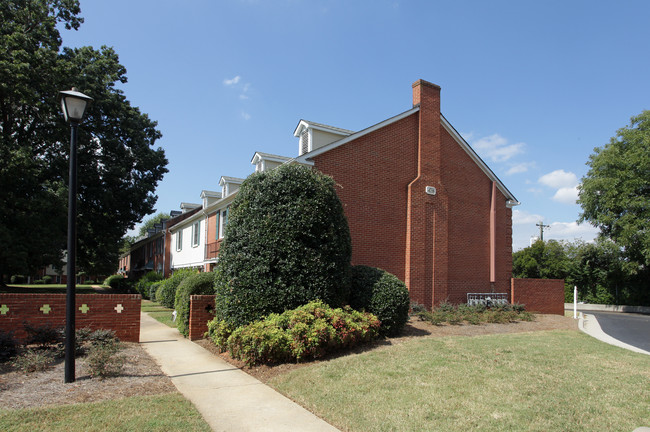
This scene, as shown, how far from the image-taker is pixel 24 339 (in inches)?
349

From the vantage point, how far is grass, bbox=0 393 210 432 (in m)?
4.73

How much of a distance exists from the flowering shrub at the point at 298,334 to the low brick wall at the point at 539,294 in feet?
38.7

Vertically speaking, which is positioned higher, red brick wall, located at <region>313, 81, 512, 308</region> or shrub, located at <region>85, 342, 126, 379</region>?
red brick wall, located at <region>313, 81, 512, 308</region>

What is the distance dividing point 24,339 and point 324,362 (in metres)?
6.47

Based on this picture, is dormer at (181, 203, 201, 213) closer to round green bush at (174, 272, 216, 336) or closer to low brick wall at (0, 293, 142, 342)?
round green bush at (174, 272, 216, 336)

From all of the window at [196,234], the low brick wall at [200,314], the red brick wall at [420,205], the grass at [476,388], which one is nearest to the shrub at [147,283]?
the window at [196,234]

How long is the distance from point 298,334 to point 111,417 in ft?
11.3

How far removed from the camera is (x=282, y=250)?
9.04 m

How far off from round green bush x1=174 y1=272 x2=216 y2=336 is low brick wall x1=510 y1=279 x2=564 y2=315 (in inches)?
513

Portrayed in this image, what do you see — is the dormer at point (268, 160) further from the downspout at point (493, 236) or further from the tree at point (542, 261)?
the tree at point (542, 261)

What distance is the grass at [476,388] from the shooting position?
4918mm

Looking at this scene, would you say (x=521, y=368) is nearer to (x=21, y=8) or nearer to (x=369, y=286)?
(x=369, y=286)

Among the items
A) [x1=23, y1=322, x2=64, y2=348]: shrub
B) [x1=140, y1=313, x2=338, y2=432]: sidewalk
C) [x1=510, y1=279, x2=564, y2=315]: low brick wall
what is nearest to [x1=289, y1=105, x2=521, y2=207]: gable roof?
[x1=510, y1=279, x2=564, y2=315]: low brick wall

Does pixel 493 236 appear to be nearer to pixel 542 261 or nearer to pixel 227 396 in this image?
pixel 227 396
